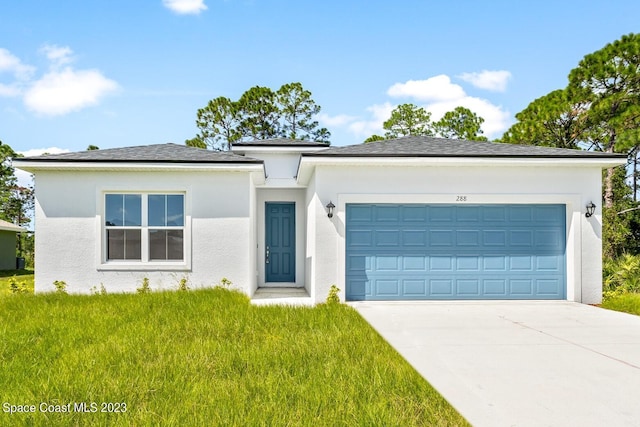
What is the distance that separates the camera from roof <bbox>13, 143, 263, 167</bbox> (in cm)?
1044

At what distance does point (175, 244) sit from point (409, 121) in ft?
85.4

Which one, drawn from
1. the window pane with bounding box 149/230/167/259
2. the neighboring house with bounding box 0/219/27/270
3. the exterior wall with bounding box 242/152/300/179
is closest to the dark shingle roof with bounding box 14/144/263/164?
the window pane with bounding box 149/230/167/259

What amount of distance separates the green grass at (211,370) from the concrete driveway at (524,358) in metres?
0.45

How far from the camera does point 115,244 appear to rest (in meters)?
10.9

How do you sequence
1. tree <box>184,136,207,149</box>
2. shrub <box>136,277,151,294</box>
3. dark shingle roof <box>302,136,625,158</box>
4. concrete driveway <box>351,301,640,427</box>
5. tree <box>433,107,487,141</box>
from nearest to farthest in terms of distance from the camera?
concrete driveway <box>351,301,640,427</box> < dark shingle roof <box>302,136,625,158</box> < shrub <box>136,277,151,294</box> < tree <box>184,136,207,149</box> < tree <box>433,107,487,141</box>

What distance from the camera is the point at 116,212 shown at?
10.9 meters

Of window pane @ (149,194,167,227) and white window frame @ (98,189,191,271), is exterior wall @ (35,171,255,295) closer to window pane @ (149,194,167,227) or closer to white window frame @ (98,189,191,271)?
white window frame @ (98,189,191,271)

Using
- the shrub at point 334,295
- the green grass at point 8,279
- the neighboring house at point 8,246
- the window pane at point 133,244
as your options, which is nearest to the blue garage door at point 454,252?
the shrub at point 334,295

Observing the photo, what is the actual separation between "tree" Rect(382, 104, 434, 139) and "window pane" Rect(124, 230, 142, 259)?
83.9 feet

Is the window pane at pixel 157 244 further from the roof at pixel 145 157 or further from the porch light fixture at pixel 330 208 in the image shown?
the porch light fixture at pixel 330 208

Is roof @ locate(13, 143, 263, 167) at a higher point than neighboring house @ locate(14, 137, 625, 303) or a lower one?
higher

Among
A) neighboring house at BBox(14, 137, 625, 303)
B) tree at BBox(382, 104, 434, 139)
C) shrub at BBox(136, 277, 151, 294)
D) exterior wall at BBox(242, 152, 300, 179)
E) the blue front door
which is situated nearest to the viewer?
neighboring house at BBox(14, 137, 625, 303)

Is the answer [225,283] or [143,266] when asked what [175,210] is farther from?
[225,283]

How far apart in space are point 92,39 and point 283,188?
7649mm
